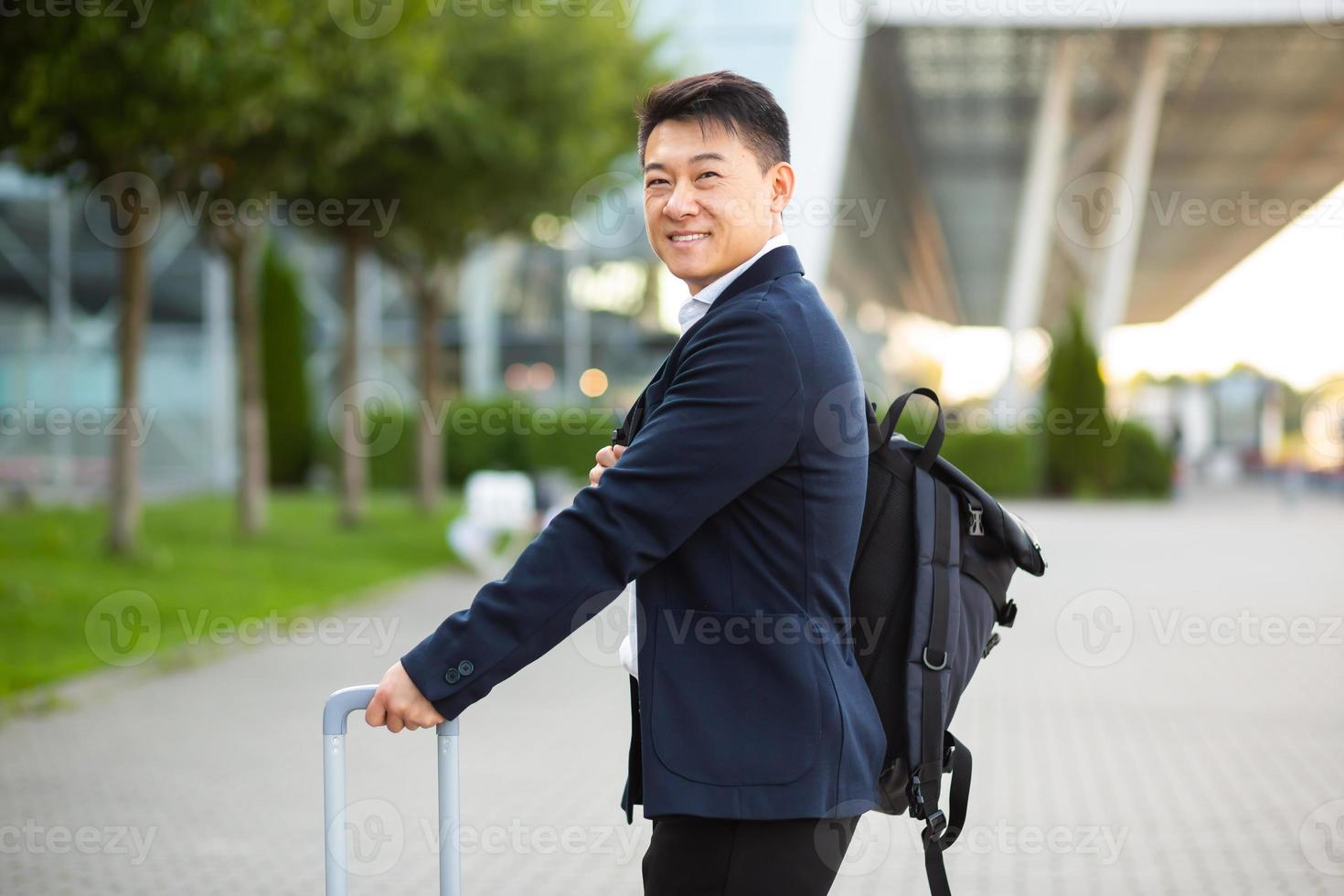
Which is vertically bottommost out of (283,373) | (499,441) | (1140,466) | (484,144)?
(1140,466)

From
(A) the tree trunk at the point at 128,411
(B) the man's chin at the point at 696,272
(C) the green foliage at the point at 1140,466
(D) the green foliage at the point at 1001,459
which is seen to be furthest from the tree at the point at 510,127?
(B) the man's chin at the point at 696,272

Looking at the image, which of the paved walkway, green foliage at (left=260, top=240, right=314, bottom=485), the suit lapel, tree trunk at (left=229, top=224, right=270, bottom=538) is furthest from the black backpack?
green foliage at (left=260, top=240, right=314, bottom=485)

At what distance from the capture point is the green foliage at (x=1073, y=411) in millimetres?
27031

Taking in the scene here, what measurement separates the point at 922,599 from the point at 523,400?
2735cm

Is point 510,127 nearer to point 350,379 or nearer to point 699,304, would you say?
point 350,379

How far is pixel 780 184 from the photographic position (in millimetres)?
2295

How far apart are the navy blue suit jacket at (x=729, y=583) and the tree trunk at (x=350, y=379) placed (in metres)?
16.5

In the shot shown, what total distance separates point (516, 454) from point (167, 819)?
22877 millimetres

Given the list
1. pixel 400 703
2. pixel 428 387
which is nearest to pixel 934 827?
pixel 400 703

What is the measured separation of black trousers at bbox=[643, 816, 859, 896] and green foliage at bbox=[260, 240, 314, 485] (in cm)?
2639

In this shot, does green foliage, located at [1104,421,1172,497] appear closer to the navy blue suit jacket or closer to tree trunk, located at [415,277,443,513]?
tree trunk, located at [415,277,443,513]

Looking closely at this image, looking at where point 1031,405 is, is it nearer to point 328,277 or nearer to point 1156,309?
point 328,277

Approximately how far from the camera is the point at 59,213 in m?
29.8

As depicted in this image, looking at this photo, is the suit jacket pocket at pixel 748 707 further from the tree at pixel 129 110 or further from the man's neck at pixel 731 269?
the tree at pixel 129 110
